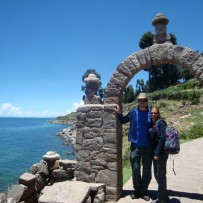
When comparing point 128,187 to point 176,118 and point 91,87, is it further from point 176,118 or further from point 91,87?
point 176,118

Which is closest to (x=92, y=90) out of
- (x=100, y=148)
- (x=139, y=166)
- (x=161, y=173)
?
(x=100, y=148)

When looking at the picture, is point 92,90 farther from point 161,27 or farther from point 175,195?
point 175,195

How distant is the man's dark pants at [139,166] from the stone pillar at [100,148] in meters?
0.42

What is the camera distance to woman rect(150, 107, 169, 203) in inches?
231

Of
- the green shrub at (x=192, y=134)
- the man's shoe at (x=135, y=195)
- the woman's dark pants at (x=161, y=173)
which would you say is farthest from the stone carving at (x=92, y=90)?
the green shrub at (x=192, y=134)

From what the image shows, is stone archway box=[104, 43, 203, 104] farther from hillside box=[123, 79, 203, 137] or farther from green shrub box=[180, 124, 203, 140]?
hillside box=[123, 79, 203, 137]

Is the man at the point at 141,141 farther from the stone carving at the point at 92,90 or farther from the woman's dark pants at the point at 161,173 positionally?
the stone carving at the point at 92,90

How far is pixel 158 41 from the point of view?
A: 6.74 metres

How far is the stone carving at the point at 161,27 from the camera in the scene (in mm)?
6645

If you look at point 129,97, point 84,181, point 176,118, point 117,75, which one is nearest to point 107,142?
point 84,181

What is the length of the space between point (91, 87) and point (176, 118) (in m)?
18.1

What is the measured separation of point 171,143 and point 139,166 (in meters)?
1.16

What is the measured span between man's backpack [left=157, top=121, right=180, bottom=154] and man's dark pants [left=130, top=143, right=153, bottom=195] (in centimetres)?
72

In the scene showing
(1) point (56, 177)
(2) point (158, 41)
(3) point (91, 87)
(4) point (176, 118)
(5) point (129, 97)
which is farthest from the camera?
(5) point (129, 97)
